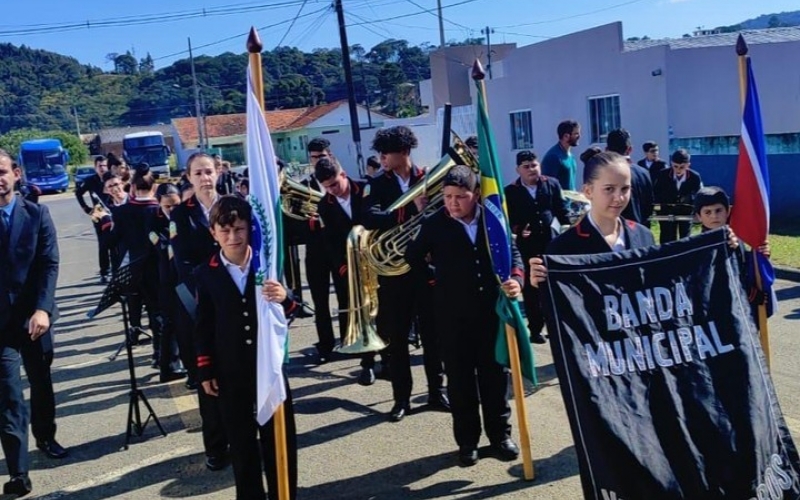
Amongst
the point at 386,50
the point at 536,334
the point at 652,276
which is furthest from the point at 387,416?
the point at 386,50

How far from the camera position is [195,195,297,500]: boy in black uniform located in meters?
4.17

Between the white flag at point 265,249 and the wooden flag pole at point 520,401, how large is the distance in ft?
4.50

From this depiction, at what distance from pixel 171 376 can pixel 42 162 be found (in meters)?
47.2

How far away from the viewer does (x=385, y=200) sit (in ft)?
20.2

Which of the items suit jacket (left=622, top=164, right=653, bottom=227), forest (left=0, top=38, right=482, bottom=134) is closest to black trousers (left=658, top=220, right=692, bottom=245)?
suit jacket (left=622, top=164, right=653, bottom=227)

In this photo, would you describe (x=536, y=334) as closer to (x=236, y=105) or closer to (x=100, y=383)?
(x=100, y=383)

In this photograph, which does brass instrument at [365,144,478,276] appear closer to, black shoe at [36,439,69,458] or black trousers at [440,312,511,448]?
black trousers at [440,312,511,448]

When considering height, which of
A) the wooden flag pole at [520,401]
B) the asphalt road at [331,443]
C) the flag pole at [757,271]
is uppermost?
the flag pole at [757,271]

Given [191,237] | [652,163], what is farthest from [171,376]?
[652,163]

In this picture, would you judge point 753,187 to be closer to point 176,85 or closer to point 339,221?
point 339,221

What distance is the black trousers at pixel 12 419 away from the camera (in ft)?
16.0

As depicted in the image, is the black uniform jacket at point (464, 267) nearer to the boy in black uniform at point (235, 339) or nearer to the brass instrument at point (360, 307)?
the boy in black uniform at point (235, 339)

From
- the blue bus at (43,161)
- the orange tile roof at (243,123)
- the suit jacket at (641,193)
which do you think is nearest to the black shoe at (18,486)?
the suit jacket at (641,193)

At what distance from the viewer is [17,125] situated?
12962cm
